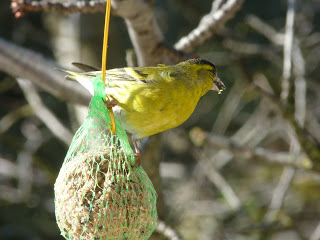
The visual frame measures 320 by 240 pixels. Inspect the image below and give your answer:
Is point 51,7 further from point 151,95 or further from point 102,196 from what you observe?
point 102,196

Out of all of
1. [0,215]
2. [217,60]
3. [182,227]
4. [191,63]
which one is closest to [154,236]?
[191,63]

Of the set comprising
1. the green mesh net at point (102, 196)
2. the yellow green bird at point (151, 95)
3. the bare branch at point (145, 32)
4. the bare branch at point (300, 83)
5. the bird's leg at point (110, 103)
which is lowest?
the green mesh net at point (102, 196)

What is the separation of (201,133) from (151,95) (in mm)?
1535

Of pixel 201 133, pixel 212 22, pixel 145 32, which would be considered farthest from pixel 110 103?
pixel 201 133

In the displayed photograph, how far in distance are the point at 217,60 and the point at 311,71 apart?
4.51 feet

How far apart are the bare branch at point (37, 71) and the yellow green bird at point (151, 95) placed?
1.33ft

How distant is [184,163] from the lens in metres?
7.47

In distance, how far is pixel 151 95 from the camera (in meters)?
2.69

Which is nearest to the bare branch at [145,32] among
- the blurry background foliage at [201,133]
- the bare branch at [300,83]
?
the blurry background foliage at [201,133]

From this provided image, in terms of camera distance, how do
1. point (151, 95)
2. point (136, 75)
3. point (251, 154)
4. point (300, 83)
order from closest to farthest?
point (151, 95), point (136, 75), point (251, 154), point (300, 83)

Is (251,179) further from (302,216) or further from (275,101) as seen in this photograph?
(275,101)

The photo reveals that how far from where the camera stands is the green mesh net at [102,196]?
226cm

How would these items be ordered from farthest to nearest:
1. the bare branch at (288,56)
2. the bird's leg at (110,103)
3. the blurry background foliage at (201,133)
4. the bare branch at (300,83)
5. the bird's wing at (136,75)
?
the blurry background foliage at (201,133)
the bare branch at (300,83)
the bare branch at (288,56)
the bird's wing at (136,75)
the bird's leg at (110,103)

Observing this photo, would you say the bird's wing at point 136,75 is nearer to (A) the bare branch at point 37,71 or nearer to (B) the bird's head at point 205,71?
(B) the bird's head at point 205,71
